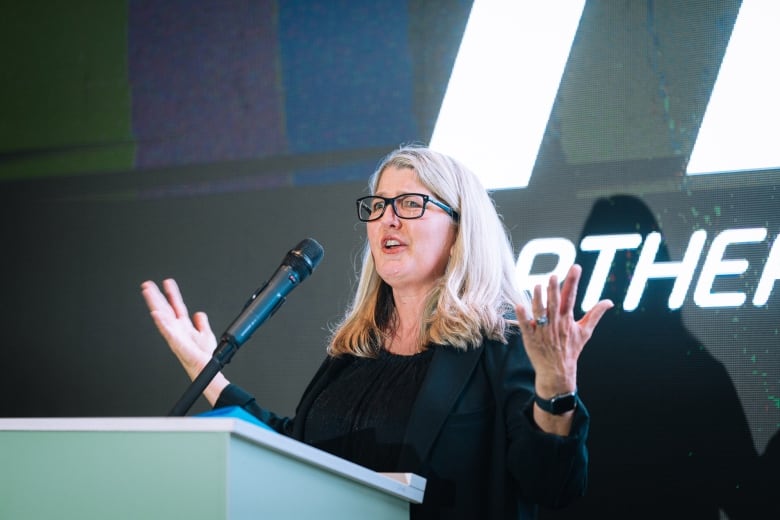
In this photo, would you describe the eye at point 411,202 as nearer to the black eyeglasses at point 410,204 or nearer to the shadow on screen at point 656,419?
the black eyeglasses at point 410,204

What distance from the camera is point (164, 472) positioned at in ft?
3.90

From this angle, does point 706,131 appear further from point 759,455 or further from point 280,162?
point 280,162

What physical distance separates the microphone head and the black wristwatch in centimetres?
56

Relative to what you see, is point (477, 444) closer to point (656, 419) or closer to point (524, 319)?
point (524, 319)

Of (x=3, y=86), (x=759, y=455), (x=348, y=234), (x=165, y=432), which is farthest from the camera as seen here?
(x=3, y=86)

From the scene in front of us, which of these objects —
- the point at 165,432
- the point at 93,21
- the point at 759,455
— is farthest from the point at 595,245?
the point at 93,21

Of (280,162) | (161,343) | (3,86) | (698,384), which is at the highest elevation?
(3,86)

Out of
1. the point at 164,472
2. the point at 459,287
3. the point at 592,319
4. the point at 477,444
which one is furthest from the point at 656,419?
the point at 164,472

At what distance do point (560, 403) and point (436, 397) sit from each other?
1.23ft

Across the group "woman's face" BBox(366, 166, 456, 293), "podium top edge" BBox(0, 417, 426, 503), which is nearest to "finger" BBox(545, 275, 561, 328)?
"podium top edge" BBox(0, 417, 426, 503)

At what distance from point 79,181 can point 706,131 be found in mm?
2596

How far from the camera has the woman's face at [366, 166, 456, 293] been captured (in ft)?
7.27

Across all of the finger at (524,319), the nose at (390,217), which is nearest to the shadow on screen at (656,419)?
the nose at (390,217)

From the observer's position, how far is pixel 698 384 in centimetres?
279
